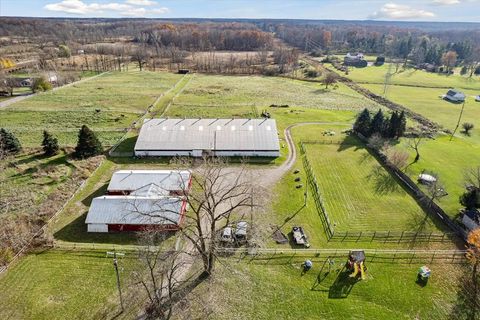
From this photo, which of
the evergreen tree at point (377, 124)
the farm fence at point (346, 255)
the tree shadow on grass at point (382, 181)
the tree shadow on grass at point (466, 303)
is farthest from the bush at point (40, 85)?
the tree shadow on grass at point (466, 303)

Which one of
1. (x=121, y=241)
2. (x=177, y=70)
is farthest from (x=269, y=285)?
(x=177, y=70)

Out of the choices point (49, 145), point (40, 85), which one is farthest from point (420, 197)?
point (40, 85)

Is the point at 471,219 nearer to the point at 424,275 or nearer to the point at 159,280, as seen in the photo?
the point at 424,275

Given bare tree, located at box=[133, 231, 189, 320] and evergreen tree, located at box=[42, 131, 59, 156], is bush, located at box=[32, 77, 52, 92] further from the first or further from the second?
bare tree, located at box=[133, 231, 189, 320]

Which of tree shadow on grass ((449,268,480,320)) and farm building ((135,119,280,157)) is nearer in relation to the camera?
tree shadow on grass ((449,268,480,320))

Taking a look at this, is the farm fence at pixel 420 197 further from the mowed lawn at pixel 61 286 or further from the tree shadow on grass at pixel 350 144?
the mowed lawn at pixel 61 286

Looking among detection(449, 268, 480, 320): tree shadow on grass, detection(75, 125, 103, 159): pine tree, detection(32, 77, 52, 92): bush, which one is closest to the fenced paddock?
detection(449, 268, 480, 320): tree shadow on grass
